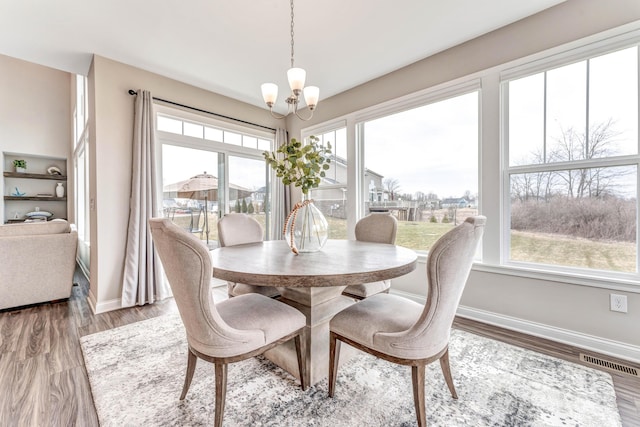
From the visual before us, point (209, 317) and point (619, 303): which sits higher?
point (209, 317)

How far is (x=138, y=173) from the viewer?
9.54 feet

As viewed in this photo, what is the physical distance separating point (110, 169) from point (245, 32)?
2044 millimetres

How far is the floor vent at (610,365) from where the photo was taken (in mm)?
1673

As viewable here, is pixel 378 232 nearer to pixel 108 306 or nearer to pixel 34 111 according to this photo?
pixel 108 306

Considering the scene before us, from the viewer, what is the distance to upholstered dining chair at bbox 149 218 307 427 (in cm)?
107

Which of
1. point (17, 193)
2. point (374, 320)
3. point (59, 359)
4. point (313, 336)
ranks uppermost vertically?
point (17, 193)

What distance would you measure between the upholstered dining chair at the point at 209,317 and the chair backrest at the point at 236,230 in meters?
0.96

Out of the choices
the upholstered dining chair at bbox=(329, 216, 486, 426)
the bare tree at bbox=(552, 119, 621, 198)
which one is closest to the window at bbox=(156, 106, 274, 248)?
the upholstered dining chair at bbox=(329, 216, 486, 426)

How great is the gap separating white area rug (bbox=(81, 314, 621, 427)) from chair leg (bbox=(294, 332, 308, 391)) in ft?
0.23

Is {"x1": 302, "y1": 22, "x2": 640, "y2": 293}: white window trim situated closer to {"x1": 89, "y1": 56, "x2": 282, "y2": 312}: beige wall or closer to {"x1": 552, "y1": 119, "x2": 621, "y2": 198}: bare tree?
{"x1": 552, "y1": 119, "x2": 621, "y2": 198}: bare tree

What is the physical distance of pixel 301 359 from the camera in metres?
1.49

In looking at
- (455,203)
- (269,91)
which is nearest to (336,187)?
(455,203)

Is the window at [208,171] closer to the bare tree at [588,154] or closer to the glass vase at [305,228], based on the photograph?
the glass vase at [305,228]

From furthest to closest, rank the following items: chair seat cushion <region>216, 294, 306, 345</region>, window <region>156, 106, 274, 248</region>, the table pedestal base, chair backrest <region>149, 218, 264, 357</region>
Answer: window <region>156, 106, 274, 248</region> → the table pedestal base → chair seat cushion <region>216, 294, 306, 345</region> → chair backrest <region>149, 218, 264, 357</region>
